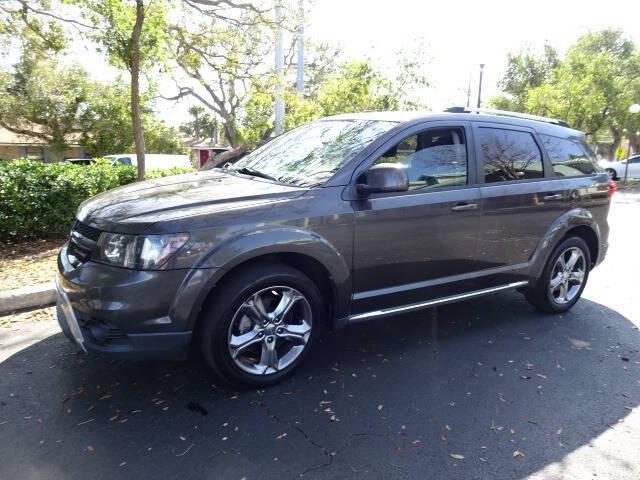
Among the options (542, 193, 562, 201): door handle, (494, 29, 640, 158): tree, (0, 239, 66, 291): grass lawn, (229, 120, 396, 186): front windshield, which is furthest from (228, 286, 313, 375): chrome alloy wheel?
(494, 29, 640, 158): tree

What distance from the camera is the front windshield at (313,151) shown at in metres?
3.56

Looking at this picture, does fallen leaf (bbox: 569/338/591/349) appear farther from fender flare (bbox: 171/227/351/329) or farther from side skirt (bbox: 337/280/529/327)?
fender flare (bbox: 171/227/351/329)

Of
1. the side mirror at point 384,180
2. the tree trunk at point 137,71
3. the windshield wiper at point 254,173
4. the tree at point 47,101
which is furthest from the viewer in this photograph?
the tree at point 47,101

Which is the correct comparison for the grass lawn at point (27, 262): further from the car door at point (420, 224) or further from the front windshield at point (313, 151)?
the car door at point (420, 224)

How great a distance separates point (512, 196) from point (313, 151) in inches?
66.7

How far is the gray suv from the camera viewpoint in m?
2.87

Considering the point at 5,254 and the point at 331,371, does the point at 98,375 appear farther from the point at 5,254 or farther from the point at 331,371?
the point at 5,254

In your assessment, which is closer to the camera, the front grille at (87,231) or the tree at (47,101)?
the front grille at (87,231)

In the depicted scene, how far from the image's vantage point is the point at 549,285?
4688 millimetres

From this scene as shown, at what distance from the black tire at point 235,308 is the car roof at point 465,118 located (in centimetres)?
149

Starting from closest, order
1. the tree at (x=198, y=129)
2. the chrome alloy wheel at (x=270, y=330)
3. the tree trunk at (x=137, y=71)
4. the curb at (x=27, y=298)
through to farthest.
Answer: the chrome alloy wheel at (x=270, y=330) < the curb at (x=27, y=298) < the tree trunk at (x=137, y=71) < the tree at (x=198, y=129)

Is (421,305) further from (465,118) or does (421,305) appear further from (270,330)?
(465,118)

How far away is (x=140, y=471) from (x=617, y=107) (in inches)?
1043

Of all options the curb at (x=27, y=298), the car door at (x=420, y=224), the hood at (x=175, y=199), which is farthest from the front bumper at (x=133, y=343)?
the curb at (x=27, y=298)
